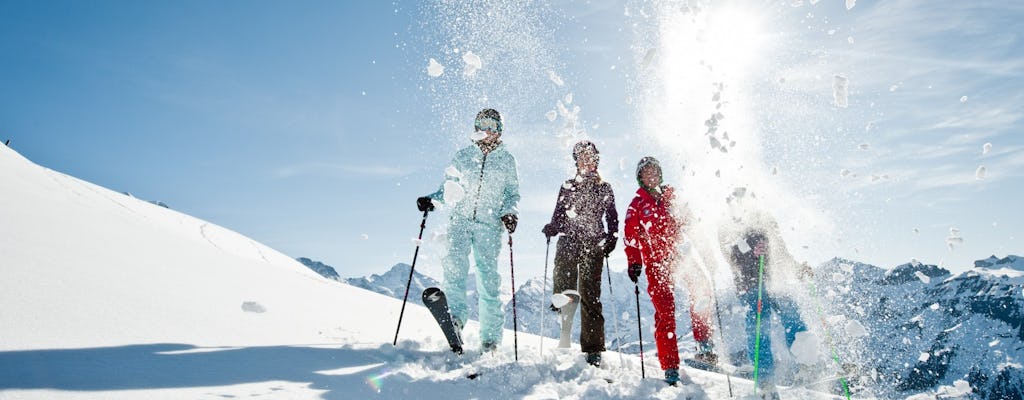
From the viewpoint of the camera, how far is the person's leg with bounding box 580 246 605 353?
19.1 ft

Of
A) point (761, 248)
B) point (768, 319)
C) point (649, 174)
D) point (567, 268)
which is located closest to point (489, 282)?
point (567, 268)

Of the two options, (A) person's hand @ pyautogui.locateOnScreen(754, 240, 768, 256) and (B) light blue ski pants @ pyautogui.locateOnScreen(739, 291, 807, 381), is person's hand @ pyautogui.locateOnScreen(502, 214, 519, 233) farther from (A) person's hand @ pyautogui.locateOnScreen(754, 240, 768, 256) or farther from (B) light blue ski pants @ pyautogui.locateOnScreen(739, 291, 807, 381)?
(A) person's hand @ pyautogui.locateOnScreen(754, 240, 768, 256)

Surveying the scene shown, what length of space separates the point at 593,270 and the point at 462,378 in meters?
2.49

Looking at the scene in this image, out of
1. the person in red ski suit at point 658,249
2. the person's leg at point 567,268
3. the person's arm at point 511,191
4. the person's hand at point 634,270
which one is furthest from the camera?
the person's leg at point 567,268

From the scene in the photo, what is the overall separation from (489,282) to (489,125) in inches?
80.4

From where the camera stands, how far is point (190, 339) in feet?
12.2

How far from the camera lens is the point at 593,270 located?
20.1 ft

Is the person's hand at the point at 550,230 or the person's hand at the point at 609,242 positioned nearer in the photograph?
the person's hand at the point at 609,242

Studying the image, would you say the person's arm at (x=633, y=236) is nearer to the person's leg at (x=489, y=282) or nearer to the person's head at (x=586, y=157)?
the person's head at (x=586, y=157)

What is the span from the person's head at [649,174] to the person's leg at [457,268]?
2428 mm

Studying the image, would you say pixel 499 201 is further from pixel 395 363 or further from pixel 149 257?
pixel 149 257

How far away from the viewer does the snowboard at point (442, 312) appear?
4910mm

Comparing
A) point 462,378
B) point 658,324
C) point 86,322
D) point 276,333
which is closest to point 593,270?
point 658,324

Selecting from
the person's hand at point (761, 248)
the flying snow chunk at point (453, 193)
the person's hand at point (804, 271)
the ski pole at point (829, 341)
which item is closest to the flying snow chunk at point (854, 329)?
the ski pole at point (829, 341)
